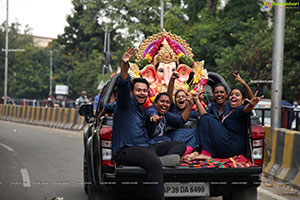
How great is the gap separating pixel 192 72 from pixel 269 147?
276 cm

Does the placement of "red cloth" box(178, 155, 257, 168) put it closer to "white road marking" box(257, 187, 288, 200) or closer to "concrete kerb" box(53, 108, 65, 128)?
"white road marking" box(257, 187, 288, 200)

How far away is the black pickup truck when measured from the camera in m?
4.63

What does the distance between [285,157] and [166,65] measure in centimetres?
262

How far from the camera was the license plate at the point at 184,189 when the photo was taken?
487 cm

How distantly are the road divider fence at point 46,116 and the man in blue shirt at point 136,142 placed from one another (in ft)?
52.9

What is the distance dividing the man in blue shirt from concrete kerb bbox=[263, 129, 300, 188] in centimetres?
341

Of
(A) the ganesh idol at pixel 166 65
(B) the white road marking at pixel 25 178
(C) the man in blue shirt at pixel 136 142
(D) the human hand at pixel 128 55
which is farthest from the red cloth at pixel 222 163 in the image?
(B) the white road marking at pixel 25 178

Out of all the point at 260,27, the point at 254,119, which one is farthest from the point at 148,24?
the point at 254,119

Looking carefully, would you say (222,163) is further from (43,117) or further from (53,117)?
(43,117)

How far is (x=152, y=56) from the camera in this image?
8055 mm

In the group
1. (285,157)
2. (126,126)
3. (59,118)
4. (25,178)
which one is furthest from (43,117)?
(126,126)

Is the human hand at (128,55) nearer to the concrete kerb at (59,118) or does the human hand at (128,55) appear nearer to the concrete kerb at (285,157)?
the concrete kerb at (285,157)

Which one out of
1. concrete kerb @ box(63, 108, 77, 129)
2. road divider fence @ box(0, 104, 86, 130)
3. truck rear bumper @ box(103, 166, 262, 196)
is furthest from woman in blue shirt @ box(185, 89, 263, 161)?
concrete kerb @ box(63, 108, 77, 129)

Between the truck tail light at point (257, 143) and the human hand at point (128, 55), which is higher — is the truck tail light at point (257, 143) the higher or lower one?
the lower one
